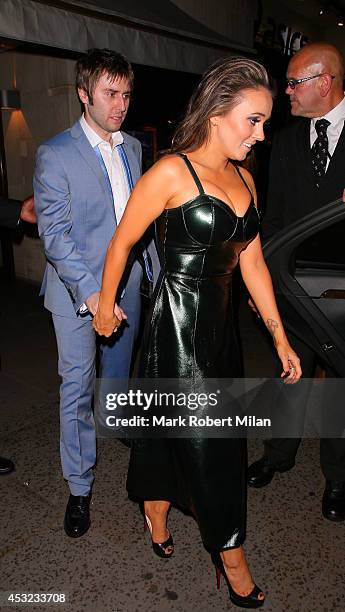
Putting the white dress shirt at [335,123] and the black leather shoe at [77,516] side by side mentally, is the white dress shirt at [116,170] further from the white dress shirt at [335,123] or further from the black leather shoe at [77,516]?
the black leather shoe at [77,516]


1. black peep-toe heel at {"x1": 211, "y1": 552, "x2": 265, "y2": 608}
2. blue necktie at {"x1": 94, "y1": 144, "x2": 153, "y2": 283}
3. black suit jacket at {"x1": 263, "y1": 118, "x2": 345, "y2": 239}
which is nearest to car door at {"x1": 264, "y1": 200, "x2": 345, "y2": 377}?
black suit jacket at {"x1": 263, "y1": 118, "x2": 345, "y2": 239}

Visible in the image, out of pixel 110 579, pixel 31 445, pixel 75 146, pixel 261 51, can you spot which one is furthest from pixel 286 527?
pixel 261 51

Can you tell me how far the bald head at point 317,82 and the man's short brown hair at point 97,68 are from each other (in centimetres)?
87

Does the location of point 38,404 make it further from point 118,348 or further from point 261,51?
point 261,51

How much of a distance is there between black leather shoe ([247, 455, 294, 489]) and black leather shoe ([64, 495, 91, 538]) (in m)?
0.92

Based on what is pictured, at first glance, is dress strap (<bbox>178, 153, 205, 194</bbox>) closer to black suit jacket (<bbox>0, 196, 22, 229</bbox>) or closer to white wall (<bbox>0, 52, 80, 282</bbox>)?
black suit jacket (<bbox>0, 196, 22, 229</bbox>)

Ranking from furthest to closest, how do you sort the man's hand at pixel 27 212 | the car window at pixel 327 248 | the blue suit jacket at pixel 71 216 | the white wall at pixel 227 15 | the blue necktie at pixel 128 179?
1. the white wall at pixel 227 15
2. the car window at pixel 327 248
3. the man's hand at pixel 27 212
4. the blue necktie at pixel 128 179
5. the blue suit jacket at pixel 71 216

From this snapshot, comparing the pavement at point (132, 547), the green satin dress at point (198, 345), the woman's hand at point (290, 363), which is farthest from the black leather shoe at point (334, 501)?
the woman's hand at point (290, 363)

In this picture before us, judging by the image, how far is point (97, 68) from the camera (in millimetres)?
2383

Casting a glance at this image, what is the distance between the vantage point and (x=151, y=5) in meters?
5.71

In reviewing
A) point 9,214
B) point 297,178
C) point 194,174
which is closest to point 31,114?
point 9,214

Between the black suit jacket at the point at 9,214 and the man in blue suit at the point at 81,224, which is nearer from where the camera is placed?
the man in blue suit at the point at 81,224

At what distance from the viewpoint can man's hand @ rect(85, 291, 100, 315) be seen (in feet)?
6.98

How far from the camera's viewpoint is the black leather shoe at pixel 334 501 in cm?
262
